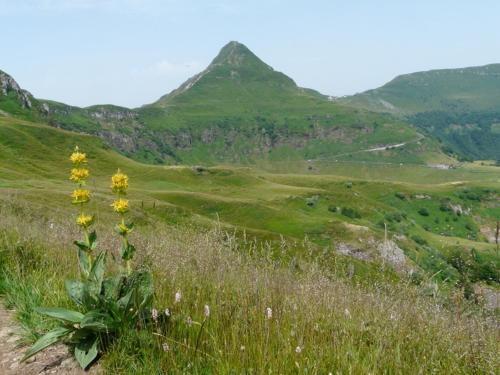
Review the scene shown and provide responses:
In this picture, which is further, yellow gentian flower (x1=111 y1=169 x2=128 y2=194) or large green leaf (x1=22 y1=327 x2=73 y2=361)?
yellow gentian flower (x1=111 y1=169 x2=128 y2=194)

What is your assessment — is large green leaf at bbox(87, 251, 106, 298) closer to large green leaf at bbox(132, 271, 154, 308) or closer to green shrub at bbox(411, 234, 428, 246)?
large green leaf at bbox(132, 271, 154, 308)

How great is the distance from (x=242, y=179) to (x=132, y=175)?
1119 inches

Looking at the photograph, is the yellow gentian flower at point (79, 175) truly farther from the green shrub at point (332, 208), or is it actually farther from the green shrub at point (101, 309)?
the green shrub at point (332, 208)

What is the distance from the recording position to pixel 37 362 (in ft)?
17.3

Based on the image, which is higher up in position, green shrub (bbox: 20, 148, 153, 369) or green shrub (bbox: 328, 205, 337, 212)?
green shrub (bbox: 20, 148, 153, 369)

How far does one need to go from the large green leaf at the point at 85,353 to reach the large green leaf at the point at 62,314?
27 cm

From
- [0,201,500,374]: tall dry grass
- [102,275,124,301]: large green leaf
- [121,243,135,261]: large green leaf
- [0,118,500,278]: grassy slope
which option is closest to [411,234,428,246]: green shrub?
[0,118,500,278]: grassy slope

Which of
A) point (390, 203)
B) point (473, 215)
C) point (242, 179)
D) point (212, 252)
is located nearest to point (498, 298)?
point (212, 252)

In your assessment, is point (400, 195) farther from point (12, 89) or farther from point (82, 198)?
point (82, 198)

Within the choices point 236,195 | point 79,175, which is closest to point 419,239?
point 236,195

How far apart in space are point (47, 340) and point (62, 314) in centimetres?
31

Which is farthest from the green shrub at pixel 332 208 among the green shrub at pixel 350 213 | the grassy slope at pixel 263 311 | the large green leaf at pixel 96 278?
the large green leaf at pixel 96 278

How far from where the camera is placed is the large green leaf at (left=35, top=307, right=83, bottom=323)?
5164mm

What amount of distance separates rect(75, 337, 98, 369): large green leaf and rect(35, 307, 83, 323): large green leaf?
10.5 inches
